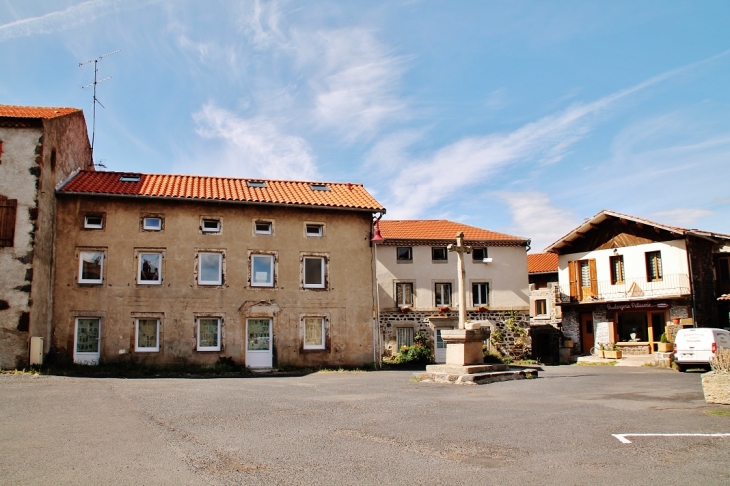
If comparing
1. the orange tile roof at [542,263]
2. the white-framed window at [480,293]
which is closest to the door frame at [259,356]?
the white-framed window at [480,293]

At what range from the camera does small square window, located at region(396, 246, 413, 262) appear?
31.8 metres

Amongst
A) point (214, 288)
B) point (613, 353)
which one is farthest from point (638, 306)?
point (214, 288)

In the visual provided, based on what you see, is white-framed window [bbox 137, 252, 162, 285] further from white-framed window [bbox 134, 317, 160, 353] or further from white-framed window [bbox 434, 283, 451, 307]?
white-framed window [bbox 434, 283, 451, 307]

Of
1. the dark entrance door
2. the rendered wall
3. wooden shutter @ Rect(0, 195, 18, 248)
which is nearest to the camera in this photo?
wooden shutter @ Rect(0, 195, 18, 248)

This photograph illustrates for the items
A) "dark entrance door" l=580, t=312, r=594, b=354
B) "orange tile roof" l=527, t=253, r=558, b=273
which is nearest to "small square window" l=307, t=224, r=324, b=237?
"dark entrance door" l=580, t=312, r=594, b=354

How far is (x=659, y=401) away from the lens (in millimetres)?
11891

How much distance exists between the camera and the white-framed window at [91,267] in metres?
22.1

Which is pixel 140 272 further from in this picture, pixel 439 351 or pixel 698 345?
pixel 698 345

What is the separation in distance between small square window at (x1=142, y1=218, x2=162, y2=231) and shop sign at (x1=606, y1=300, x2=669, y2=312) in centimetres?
2365

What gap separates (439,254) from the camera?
32.3m

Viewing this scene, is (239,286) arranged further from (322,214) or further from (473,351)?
(473,351)

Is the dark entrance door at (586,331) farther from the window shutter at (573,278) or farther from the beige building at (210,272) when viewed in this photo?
the beige building at (210,272)

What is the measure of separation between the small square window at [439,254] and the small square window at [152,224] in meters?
14.7

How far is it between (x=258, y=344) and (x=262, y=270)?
292 cm
